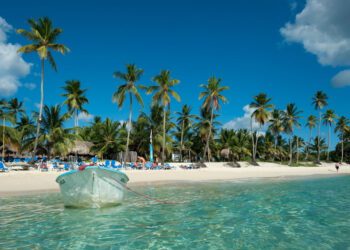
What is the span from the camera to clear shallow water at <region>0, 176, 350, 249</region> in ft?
19.7

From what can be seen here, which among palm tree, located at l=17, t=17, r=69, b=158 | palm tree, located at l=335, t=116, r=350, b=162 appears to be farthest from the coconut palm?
palm tree, located at l=335, t=116, r=350, b=162

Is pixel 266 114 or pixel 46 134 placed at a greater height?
pixel 266 114

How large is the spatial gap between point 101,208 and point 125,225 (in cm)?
255

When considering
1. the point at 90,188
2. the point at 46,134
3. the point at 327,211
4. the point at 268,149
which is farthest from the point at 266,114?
the point at 90,188

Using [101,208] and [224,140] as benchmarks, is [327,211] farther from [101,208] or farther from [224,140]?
[224,140]

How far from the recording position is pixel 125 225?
24.6ft

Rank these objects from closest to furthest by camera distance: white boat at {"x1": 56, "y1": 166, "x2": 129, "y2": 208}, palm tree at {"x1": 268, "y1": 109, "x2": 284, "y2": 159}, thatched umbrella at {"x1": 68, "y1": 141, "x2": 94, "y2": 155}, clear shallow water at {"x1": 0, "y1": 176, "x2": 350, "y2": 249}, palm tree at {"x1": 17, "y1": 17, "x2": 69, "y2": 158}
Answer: clear shallow water at {"x1": 0, "y1": 176, "x2": 350, "y2": 249} < white boat at {"x1": 56, "y1": 166, "x2": 129, "y2": 208} < palm tree at {"x1": 17, "y1": 17, "x2": 69, "y2": 158} < thatched umbrella at {"x1": 68, "y1": 141, "x2": 94, "y2": 155} < palm tree at {"x1": 268, "y1": 109, "x2": 284, "y2": 159}

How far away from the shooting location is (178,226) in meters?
7.45

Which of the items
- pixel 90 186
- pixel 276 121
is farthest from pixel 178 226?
pixel 276 121

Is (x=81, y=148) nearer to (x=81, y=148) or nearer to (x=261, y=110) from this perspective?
(x=81, y=148)

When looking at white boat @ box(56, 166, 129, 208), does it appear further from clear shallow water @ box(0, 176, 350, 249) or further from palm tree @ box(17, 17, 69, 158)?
palm tree @ box(17, 17, 69, 158)

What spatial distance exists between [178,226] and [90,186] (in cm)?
320

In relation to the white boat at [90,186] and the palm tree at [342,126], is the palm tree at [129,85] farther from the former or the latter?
the palm tree at [342,126]

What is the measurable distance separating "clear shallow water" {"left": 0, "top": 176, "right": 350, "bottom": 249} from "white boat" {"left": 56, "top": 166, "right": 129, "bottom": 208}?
27 cm
